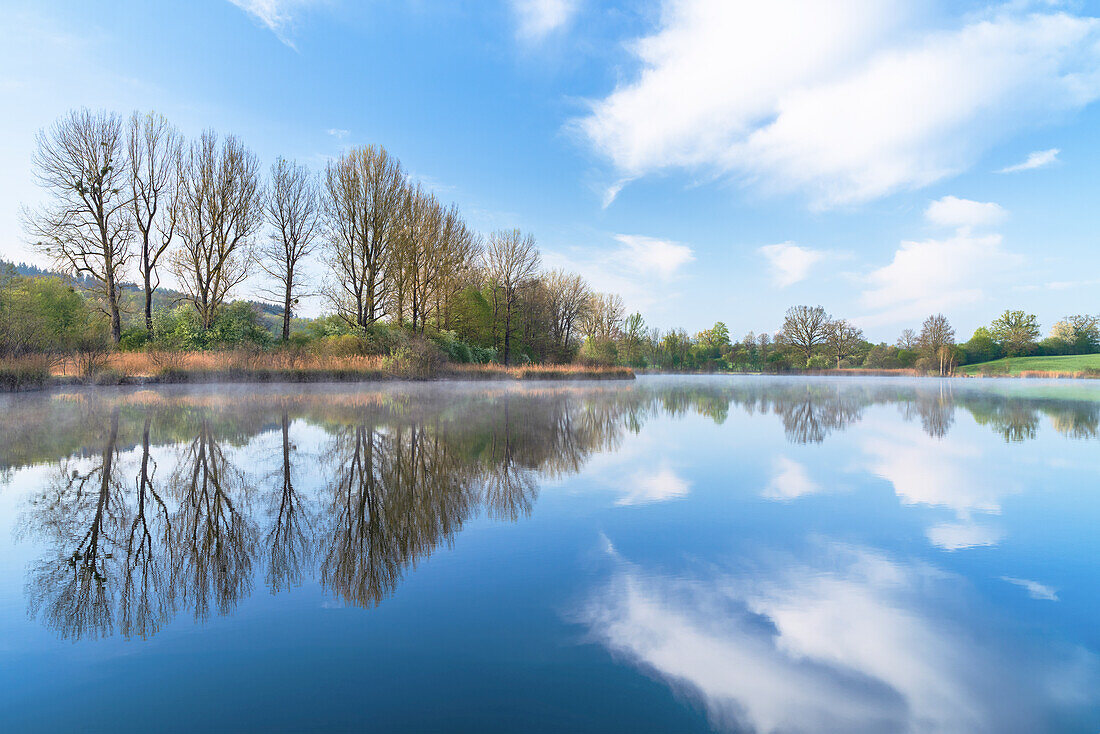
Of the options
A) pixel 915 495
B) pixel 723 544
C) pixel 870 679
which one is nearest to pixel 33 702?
pixel 870 679

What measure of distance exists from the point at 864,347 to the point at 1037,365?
15.8 m

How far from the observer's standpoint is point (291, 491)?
421cm

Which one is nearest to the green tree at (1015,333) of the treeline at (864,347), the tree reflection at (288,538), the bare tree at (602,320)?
the treeline at (864,347)

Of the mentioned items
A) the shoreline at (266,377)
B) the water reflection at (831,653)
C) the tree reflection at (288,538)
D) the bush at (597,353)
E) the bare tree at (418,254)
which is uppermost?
the bare tree at (418,254)

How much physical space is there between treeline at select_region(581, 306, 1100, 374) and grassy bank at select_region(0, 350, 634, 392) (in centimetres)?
3431

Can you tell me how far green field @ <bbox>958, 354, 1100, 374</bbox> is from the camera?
48.3m

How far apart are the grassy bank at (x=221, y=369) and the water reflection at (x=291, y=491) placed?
6.32 m

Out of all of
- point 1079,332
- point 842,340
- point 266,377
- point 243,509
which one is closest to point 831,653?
point 243,509

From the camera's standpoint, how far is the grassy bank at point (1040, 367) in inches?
1843

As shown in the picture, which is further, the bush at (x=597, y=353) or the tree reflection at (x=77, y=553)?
the bush at (x=597, y=353)

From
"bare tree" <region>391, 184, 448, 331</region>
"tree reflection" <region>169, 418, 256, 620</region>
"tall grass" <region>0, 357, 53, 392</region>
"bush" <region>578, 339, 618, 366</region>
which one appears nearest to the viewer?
"tree reflection" <region>169, 418, 256, 620</region>

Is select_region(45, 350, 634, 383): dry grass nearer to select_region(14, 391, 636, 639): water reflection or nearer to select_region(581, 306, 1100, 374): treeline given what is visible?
select_region(14, 391, 636, 639): water reflection

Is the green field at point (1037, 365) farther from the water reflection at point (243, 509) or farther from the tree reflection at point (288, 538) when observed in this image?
the tree reflection at point (288, 538)

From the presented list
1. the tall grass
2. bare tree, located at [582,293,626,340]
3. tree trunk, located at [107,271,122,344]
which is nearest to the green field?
bare tree, located at [582,293,626,340]
